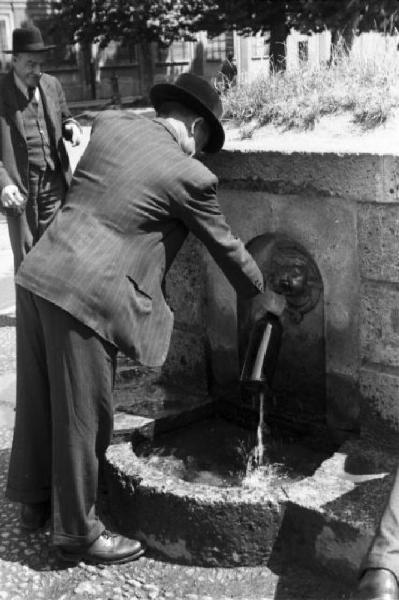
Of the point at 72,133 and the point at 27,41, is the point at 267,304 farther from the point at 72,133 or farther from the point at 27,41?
the point at 27,41

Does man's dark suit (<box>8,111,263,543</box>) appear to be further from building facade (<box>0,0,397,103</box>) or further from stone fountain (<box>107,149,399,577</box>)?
building facade (<box>0,0,397,103</box>)

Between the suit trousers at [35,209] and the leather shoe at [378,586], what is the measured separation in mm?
3142

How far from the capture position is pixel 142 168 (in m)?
2.89

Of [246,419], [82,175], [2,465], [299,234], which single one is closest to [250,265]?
[299,234]

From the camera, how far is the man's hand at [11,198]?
4785mm

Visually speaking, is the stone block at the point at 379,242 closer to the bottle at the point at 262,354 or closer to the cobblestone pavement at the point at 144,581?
the bottle at the point at 262,354

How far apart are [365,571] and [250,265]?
113cm

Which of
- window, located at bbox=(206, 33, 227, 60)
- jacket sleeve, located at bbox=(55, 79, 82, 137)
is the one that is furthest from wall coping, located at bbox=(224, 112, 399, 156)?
window, located at bbox=(206, 33, 227, 60)

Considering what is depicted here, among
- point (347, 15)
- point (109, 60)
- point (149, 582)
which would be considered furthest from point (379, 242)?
point (109, 60)

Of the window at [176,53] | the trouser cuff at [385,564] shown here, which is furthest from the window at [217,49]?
the trouser cuff at [385,564]

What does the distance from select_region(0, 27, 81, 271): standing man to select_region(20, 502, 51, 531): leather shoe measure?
6.58ft

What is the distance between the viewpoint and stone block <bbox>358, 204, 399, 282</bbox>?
3.13m

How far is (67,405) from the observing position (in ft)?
9.90

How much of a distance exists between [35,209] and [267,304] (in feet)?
6.30
